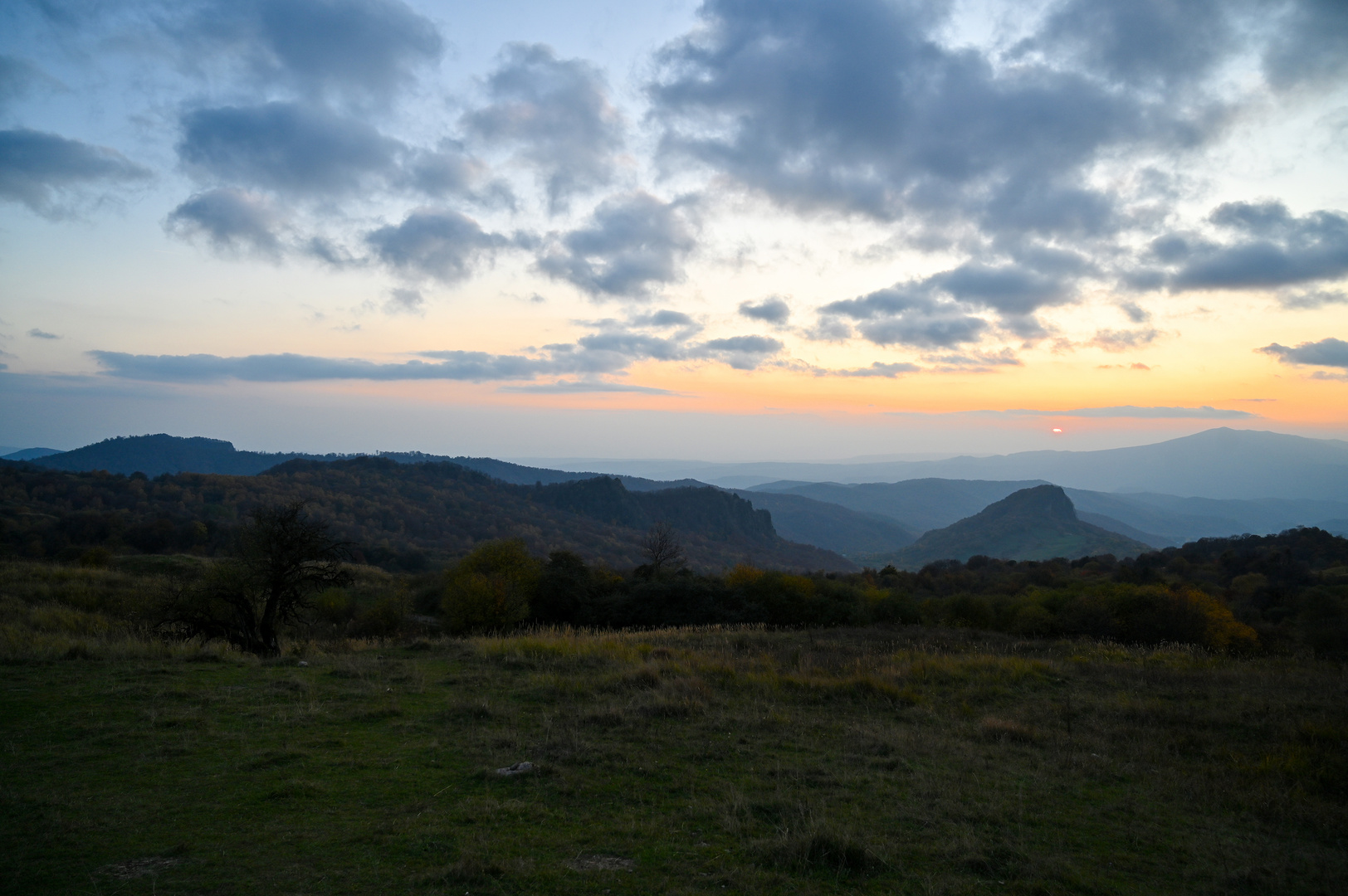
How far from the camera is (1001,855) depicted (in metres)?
5.98

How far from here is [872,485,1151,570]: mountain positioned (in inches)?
6147

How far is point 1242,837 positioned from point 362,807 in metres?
9.12

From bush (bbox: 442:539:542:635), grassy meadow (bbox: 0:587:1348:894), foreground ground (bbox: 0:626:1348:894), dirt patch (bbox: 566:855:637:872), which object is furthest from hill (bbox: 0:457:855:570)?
dirt patch (bbox: 566:855:637:872)

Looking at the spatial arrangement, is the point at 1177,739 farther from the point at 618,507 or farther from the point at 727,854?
the point at 618,507

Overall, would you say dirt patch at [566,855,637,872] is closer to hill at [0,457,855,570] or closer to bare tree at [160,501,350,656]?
bare tree at [160,501,350,656]

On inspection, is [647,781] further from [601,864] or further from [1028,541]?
[1028,541]

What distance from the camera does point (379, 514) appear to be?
385 ft

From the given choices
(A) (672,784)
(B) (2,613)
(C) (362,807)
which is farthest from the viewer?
(B) (2,613)

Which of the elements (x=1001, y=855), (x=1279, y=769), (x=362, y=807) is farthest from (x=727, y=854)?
(x=1279, y=769)

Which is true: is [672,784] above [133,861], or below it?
below

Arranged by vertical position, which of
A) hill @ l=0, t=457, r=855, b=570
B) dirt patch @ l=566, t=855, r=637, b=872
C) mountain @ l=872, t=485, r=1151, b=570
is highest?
dirt patch @ l=566, t=855, r=637, b=872

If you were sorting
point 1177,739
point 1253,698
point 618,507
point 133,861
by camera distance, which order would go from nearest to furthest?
1. point 133,861
2. point 1177,739
3. point 1253,698
4. point 618,507

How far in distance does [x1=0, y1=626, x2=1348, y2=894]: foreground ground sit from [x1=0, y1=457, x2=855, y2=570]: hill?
11471mm

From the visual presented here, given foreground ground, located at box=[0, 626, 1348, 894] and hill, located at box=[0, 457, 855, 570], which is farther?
hill, located at box=[0, 457, 855, 570]
